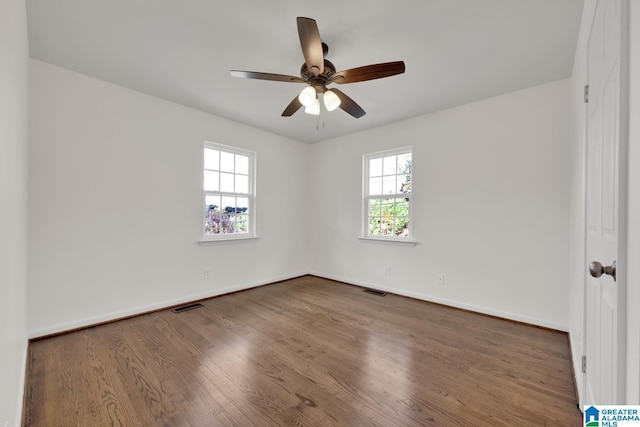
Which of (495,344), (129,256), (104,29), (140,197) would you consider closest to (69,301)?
(129,256)

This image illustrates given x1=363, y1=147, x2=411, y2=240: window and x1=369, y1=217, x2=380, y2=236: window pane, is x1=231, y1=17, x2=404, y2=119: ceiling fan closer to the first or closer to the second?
x1=363, y1=147, x2=411, y2=240: window

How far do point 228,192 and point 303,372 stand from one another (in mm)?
2739

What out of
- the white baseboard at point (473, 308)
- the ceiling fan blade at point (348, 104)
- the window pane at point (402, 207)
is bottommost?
the white baseboard at point (473, 308)

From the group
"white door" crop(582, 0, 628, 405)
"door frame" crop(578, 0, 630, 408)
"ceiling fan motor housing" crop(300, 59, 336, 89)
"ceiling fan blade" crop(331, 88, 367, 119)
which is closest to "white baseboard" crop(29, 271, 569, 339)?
"white door" crop(582, 0, 628, 405)

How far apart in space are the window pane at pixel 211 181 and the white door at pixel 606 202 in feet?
12.2

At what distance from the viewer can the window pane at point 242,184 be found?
407cm

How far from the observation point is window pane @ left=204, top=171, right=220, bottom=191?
144 inches

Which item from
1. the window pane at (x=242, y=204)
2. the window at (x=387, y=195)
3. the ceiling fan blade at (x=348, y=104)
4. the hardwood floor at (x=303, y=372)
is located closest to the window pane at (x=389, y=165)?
the window at (x=387, y=195)

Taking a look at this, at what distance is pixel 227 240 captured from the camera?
3818mm

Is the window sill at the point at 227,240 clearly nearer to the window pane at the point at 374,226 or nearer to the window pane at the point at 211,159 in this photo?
the window pane at the point at 211,159

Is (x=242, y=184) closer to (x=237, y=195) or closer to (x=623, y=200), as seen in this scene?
(x=237, y=195)

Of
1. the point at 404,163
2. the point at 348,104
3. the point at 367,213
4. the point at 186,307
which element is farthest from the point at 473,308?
→ the point at 186,307

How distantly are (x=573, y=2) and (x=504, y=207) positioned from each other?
1849 mm

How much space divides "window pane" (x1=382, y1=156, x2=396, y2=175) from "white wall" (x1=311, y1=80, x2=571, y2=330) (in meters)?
0.20
